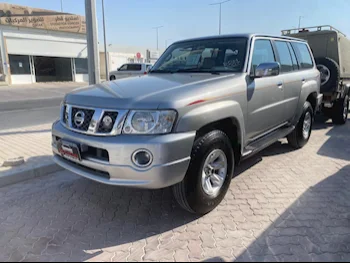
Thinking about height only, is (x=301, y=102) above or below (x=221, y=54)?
below

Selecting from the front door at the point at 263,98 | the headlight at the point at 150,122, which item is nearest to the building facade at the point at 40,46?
the front door at the point at 263,98

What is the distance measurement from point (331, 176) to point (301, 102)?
1.46 meters

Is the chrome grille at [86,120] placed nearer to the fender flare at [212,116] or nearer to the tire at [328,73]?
the fender flare at [212,116]

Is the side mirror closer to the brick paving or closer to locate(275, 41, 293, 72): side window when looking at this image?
locate(275, 41, 293, 72): side window

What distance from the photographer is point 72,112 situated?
3.20m

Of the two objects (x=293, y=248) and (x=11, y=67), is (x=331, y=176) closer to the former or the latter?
(x=293, y=248)

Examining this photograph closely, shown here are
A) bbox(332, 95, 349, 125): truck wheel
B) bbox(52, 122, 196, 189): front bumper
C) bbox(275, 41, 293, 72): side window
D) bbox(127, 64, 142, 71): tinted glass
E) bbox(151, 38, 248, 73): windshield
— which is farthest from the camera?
bbox(127, 64, 142, 71): tinted glass

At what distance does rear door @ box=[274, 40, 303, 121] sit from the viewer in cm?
463

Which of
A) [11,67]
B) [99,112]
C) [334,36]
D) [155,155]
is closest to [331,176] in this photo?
[155,155]

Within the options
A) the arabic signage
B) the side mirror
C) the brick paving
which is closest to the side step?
the side mirror

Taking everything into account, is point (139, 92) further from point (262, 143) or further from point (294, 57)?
point (294, 57)

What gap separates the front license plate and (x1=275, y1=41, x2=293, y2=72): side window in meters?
3.37

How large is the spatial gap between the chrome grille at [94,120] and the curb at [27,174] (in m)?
1.50

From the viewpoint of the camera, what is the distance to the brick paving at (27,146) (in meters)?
4.54
